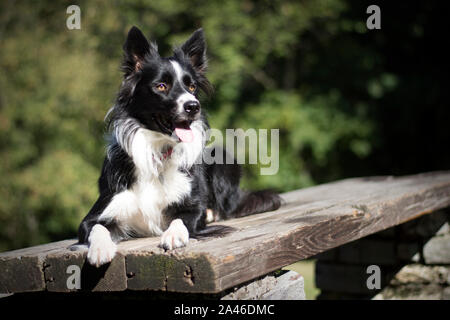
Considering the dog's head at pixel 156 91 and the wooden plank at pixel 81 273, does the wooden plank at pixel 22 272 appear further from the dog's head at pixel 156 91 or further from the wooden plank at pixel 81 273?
the dog's head at pixel 156 91

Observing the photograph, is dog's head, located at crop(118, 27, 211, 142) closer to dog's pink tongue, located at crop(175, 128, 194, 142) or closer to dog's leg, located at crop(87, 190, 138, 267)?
dog's pink tongue, located at crop(175, 128, 194, 142)

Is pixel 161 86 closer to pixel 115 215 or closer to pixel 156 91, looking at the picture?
pixel 156 91

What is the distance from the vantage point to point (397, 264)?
169 inches

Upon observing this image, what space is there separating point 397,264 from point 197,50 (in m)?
2.82

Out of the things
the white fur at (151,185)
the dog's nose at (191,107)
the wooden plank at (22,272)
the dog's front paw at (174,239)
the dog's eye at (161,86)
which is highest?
the dog's eye at (161,86)

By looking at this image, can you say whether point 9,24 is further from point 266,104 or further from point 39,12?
point 266,104

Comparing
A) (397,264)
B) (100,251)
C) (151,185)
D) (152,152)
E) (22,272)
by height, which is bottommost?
(397,264)

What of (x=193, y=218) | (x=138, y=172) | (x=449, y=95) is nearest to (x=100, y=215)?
(x=138, y=172)

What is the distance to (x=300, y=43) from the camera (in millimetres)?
9281

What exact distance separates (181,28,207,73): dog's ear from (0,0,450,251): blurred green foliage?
508 cm

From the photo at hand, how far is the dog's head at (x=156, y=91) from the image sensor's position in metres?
2.64

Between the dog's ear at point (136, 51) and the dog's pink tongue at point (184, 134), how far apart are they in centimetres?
48

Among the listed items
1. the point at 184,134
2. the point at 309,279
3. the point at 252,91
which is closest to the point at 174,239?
the point at 184,134

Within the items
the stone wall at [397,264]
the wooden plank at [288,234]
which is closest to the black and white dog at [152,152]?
the wooden plank at [288,234]
